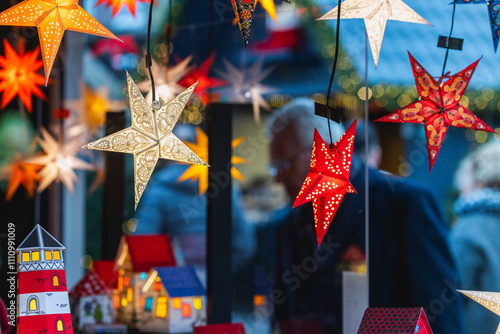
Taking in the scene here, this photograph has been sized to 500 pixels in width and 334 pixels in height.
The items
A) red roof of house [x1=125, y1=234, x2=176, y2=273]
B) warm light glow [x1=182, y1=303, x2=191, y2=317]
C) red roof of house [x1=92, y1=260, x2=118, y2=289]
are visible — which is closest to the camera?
warm light glow [x1=182, y1=303, x2=191, y2=317]

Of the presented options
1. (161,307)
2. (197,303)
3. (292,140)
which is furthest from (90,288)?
(292,140)

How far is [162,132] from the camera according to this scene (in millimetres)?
1784

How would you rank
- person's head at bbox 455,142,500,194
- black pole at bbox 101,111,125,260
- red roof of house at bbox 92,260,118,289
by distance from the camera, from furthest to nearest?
black pole at bbox 101,111,125,260 < red roof of house at bbox 92,260,118,289 < person's head at bbox 455,142,500,194


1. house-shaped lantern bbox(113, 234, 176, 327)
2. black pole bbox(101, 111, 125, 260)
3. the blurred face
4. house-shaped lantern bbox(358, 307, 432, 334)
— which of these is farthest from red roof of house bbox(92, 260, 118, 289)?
house-shaped lantern bbox(358, 307, 432, 334)

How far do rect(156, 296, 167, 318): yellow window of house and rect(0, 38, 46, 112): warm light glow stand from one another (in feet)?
3.19

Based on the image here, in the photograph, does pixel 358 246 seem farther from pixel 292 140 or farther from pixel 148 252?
pixel 148 252

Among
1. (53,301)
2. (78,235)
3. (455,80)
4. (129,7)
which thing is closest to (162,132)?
(53,301)

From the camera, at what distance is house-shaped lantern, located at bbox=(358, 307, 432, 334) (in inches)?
67.1

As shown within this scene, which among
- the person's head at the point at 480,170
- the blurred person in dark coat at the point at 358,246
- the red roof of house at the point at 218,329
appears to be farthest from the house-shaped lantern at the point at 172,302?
the person's head at the point at 480,170

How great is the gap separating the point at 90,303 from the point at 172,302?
344 mm

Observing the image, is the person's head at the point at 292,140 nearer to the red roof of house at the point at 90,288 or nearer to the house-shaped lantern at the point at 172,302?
the house-shaped lantern at the point at 172,302

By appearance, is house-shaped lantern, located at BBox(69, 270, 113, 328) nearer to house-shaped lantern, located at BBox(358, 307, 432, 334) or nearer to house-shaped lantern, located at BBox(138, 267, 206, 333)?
house-shaped lantern, located at BBox(138, 267, 206, 333)

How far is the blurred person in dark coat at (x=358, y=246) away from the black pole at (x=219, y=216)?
0.26 meters

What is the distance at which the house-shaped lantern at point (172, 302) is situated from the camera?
239 centimetres
